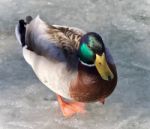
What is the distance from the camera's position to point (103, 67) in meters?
4.00

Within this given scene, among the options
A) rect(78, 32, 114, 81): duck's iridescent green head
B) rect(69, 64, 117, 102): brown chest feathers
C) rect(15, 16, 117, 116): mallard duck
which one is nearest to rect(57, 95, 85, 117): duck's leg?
rect(15, 16, 117, 116): mallard duck

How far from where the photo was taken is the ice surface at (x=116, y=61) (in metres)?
4.50

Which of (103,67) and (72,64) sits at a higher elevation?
(103,67)

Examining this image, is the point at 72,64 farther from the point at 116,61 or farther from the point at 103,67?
the point at 116,61

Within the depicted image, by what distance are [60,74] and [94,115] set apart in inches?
20.3

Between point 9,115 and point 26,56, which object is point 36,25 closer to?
point 26,56

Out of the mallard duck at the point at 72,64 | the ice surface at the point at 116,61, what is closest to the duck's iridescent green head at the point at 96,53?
the mallard duck at the point at 72,64

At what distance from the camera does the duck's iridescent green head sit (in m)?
4.00

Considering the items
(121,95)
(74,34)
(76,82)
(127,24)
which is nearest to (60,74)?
(76,82)

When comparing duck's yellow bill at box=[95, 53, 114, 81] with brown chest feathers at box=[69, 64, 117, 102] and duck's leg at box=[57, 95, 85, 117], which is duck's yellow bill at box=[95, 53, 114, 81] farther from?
duck's leg at box=[57, 95, 85, 117]

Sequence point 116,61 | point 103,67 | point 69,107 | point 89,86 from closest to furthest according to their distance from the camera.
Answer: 1. point 103,67
2. point 89,86
3. point 69,107
4. point 116,61

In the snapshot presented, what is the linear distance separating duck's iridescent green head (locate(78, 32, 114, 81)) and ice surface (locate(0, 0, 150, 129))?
58 centimetres

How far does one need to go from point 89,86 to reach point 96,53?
1.05 ft

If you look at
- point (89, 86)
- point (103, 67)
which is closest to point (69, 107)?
point (89, 86)
